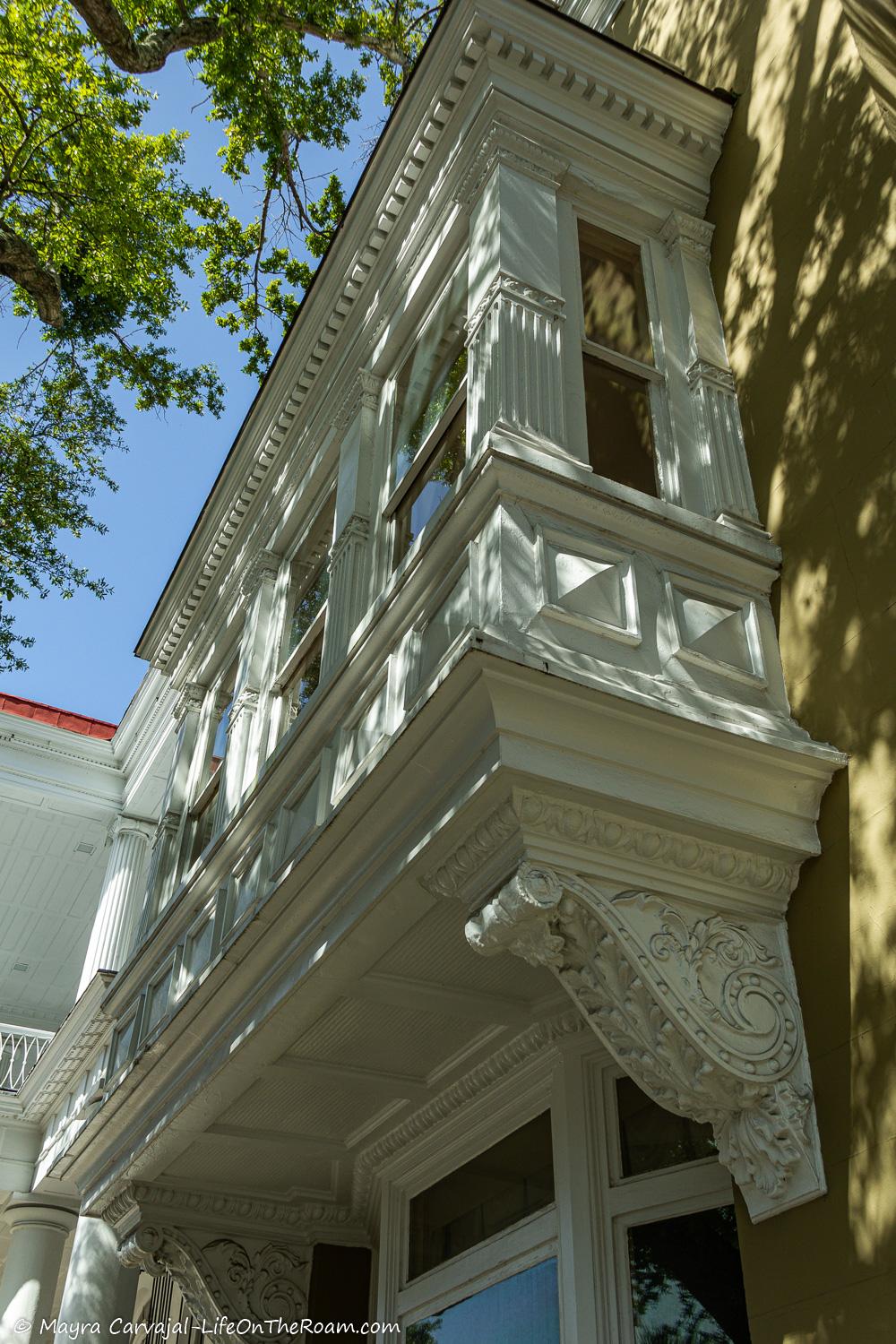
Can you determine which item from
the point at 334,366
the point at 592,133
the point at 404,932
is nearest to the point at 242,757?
the point at 334,366

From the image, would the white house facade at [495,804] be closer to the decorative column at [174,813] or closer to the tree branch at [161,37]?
the decorative column at [174,813]

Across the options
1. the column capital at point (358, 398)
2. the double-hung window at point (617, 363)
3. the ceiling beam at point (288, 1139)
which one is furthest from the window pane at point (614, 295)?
the ceiling beam at point (288, 1139)

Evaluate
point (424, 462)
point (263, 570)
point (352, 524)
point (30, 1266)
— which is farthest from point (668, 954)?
point (30, 1266)

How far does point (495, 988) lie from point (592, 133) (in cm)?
473

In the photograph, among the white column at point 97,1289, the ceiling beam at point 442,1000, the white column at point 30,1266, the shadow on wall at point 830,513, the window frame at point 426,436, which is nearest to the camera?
the shadow on wall at point 830,513

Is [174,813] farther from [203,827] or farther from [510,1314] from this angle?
[510,1314]

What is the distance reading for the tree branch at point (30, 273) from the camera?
432 inches

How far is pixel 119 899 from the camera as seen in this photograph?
17484 mm

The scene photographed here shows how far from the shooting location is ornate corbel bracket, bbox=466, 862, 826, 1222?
401 cm

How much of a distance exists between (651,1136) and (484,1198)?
144cm

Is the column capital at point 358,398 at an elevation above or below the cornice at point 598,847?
above

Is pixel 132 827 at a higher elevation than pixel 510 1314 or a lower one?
higher

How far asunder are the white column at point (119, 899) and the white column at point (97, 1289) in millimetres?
5351

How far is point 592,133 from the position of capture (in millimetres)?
6809
